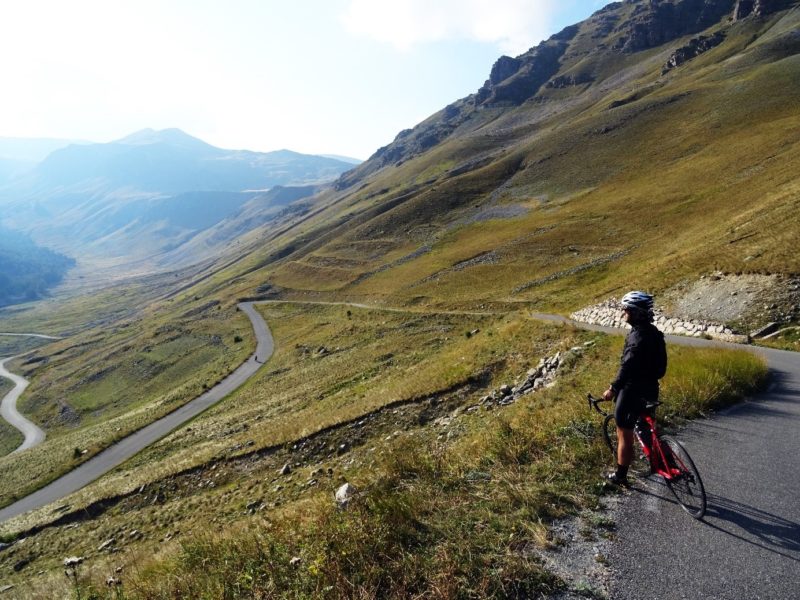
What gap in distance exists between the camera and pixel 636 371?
7.87m

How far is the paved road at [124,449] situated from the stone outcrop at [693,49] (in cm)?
21583

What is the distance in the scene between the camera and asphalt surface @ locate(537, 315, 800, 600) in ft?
18.7

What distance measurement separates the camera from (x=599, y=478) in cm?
827

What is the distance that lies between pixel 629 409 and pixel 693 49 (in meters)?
246

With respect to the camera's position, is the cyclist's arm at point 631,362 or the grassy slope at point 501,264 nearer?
the cyclist's arm at point 631,362

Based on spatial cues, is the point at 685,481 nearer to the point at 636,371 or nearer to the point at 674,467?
the point at 674,467

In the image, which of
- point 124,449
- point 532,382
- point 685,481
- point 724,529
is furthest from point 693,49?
point 724,529

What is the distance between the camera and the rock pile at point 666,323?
72.8 feet

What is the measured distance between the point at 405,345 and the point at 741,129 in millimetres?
96464

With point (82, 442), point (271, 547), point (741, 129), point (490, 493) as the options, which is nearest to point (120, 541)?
point (271, 547)

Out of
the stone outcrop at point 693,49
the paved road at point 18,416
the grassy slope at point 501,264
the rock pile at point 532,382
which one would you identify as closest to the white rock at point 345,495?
the grassy slope at point 501,264

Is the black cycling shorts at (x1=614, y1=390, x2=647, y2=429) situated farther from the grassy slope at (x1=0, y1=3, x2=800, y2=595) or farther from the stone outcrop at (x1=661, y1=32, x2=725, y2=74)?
the stone outcrop at (x1=661, y1=32, x2=725, y2=74)

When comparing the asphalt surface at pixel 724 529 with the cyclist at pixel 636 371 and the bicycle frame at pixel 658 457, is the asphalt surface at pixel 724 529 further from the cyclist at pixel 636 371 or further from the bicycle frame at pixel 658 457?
the cyclist at pixel 636 371

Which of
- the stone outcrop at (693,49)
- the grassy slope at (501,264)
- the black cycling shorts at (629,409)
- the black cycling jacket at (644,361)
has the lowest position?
the grassy slope at (501,264)
